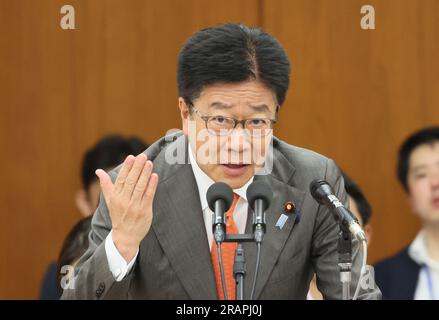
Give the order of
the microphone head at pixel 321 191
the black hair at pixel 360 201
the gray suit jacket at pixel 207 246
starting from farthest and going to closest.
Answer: the black hair at pixel 360 201
the gray suit jacket at pixel 207 246
the microphone head at pixel 321 191

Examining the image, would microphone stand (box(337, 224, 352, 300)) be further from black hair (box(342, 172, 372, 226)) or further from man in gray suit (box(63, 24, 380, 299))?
black hair (box(342, 172, 372, 226))

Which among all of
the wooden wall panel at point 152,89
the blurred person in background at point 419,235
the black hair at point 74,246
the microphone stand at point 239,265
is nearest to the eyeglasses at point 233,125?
the microphone stand at point 239,265

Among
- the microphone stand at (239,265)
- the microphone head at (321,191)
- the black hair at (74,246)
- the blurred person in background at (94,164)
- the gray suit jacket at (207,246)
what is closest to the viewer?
the microphone stand at (239,265)

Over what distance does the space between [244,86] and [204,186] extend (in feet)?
0.96

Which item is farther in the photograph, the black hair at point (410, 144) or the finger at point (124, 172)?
the black hair at point (410, 144)

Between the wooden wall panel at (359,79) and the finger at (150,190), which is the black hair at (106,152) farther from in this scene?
the finger at (150,190)

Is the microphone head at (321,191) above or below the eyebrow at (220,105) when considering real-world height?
below

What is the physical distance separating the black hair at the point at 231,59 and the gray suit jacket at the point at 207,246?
238 mm

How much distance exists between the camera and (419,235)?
3.71 metres

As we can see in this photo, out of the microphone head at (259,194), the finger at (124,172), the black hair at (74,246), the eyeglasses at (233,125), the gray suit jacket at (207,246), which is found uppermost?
the eyeglasses at (233,125)

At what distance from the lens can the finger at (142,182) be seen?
2.09 m

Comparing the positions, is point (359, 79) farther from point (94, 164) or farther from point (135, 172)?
point (135, 172)

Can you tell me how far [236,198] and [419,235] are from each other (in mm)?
1520

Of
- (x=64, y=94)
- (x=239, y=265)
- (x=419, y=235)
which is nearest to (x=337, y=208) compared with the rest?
(x=239, y=265)
